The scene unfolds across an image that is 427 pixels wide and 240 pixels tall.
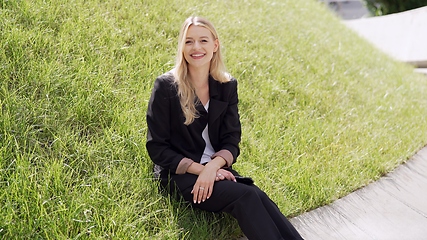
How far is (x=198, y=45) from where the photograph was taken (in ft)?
10.0

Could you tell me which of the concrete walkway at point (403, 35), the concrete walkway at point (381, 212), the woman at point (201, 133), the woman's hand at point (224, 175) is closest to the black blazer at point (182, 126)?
the woman at point (201, 133)

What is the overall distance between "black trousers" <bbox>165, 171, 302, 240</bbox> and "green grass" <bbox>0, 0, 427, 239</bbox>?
28 centimetres

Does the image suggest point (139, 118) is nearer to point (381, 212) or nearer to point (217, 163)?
point (217, 163)

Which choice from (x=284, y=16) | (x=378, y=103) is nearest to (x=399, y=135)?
(x=378, y=103)

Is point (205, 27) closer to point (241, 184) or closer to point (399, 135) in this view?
point (241, 184)

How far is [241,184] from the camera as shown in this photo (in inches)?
111

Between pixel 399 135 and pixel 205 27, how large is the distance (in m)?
3.25

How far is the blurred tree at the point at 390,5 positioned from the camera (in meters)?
15.1

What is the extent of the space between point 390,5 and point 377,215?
520 inches

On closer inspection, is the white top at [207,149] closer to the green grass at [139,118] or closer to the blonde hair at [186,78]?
the blonde hair at [186,78]

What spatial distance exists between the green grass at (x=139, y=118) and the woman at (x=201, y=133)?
0.24m

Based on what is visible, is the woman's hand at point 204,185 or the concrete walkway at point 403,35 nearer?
the woman's hand at point 204,185

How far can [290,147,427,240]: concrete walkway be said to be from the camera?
11.4 feet

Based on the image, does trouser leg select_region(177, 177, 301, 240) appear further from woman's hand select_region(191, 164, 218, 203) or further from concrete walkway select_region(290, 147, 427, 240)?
concrete walkway select_region(290, 147, 427, 240)
